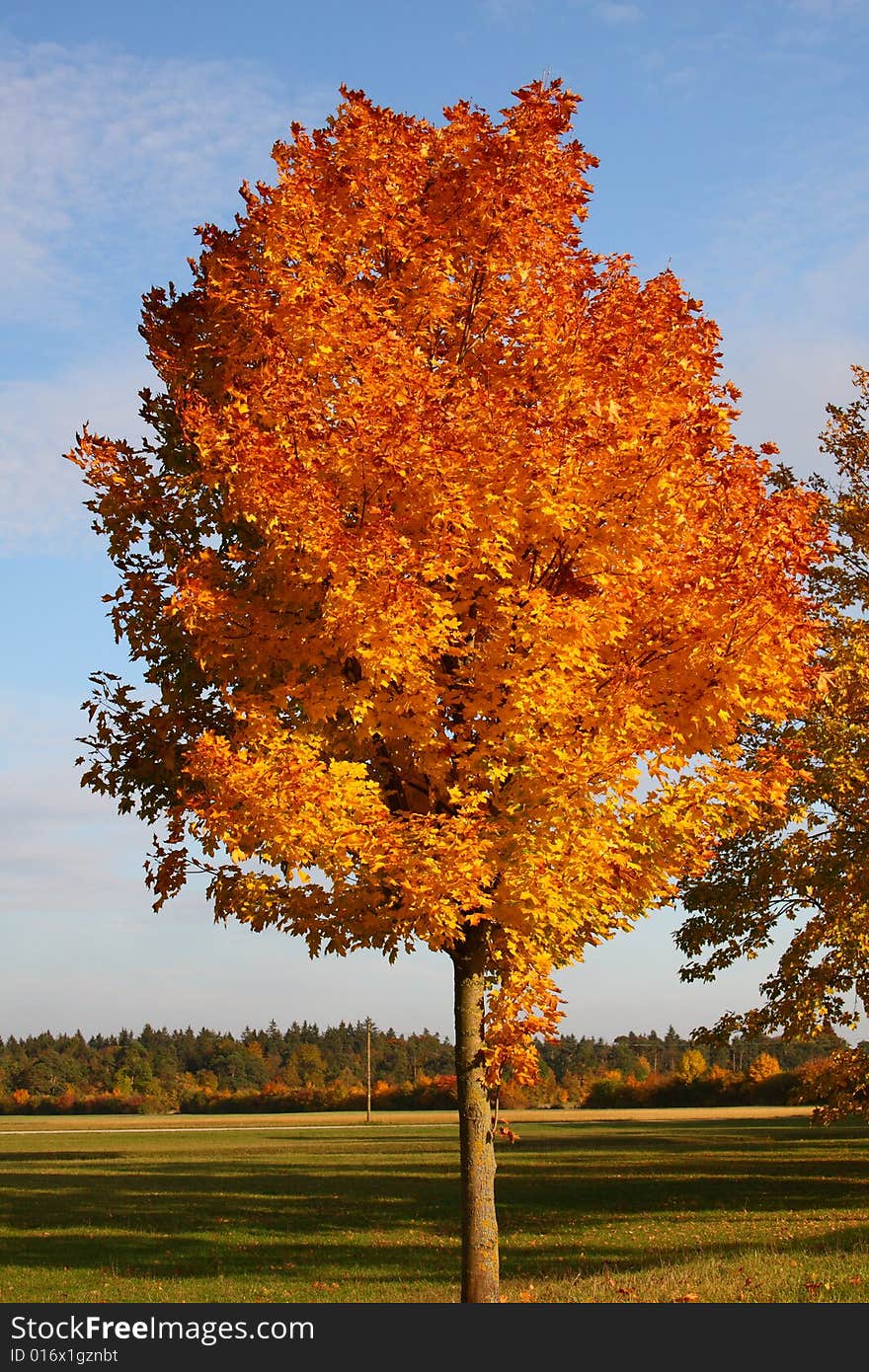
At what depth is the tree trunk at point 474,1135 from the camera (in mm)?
10484

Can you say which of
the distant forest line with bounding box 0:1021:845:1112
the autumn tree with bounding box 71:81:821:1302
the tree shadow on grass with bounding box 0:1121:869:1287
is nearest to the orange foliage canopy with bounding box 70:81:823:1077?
the autumn tree with bounding box 71:81:821:1302

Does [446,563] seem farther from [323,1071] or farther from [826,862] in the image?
[323,1071]

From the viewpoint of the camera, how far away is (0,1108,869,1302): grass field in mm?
13523

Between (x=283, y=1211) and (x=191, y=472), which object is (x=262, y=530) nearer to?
(x=191, y=472)

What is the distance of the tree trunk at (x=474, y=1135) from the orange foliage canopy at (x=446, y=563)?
0.84 feet

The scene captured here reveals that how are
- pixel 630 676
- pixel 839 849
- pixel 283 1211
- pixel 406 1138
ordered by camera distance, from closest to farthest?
pixel 630 676 → pixel 839 849 → pixel 283 1211 → pixel 406 1138

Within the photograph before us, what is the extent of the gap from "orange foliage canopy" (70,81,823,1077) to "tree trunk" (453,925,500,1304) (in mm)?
257

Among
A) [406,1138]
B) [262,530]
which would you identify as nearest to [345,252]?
[262,530]

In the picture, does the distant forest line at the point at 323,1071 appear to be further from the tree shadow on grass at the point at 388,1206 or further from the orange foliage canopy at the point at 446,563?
the orange foliage canopy at the point at 446,563

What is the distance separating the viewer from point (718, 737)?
1088 cm

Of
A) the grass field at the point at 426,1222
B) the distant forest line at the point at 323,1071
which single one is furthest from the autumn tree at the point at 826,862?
the distant forest line at the point at 323,1071

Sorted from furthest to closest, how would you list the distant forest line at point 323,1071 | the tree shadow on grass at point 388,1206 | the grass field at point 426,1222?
the distant forest line at point 323,1071 → the tree shadow on grass at point 388,1206 → the grass field at point 426,1222

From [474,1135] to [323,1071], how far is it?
390 ft

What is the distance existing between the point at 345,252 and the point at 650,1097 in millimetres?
75868
